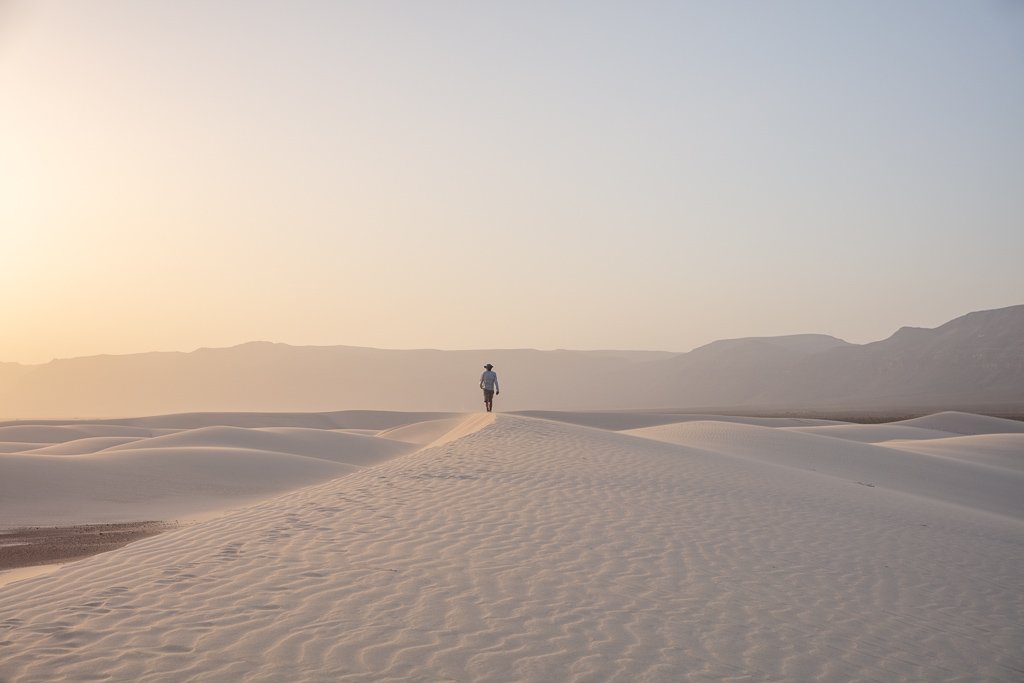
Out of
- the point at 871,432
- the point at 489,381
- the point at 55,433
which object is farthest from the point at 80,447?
the point at 871,432

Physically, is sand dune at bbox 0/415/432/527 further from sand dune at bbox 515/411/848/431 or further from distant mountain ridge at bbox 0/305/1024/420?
distant mountain ridge at bbox 0/305/1024/420

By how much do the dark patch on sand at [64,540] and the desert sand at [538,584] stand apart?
78 cm

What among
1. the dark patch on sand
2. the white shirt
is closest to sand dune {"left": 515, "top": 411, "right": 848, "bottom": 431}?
the white shirt

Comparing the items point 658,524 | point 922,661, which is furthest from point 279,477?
point 922,661

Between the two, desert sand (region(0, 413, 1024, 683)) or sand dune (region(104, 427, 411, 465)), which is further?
sand dune (region(104, 427, 411, 465))

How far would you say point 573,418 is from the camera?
3944cm

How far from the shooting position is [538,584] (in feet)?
21.4

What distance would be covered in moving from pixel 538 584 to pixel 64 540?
7833 mm

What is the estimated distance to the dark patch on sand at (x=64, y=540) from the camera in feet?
31.0

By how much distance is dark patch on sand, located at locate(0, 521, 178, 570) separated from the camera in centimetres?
946

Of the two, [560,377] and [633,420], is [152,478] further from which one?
[560,377]

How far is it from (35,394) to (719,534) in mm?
180085

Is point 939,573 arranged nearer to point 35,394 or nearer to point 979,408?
point 979,408

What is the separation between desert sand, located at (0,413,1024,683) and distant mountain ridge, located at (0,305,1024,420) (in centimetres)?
6933
